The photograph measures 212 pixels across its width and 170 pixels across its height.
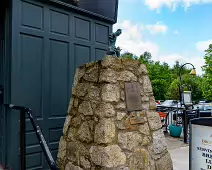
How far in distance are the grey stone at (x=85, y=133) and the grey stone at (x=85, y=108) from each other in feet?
0.42

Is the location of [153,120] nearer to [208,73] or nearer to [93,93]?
[93,93]

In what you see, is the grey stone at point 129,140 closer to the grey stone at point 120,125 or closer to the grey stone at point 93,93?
the grey stone at point 120,125

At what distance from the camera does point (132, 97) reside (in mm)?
2547

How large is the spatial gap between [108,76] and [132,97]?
40cm

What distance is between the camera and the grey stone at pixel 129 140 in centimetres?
238

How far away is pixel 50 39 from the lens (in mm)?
3273

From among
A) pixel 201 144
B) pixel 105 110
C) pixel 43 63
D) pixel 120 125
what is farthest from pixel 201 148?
pixel 43 63

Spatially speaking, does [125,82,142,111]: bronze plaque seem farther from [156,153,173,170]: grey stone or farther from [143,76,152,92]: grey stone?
[156,153,173,170]: grey stone

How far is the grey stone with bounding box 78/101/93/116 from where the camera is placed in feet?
8.20

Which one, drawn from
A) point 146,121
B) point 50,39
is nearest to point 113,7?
point 50,39

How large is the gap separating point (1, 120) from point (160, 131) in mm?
2263

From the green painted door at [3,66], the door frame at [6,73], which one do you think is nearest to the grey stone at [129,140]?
the door frame at [6,73]

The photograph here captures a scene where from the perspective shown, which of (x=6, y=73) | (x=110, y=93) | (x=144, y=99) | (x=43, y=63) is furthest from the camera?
(x=43, y=63)

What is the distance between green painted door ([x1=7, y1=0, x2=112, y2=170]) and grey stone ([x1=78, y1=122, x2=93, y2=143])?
33.5 inches
